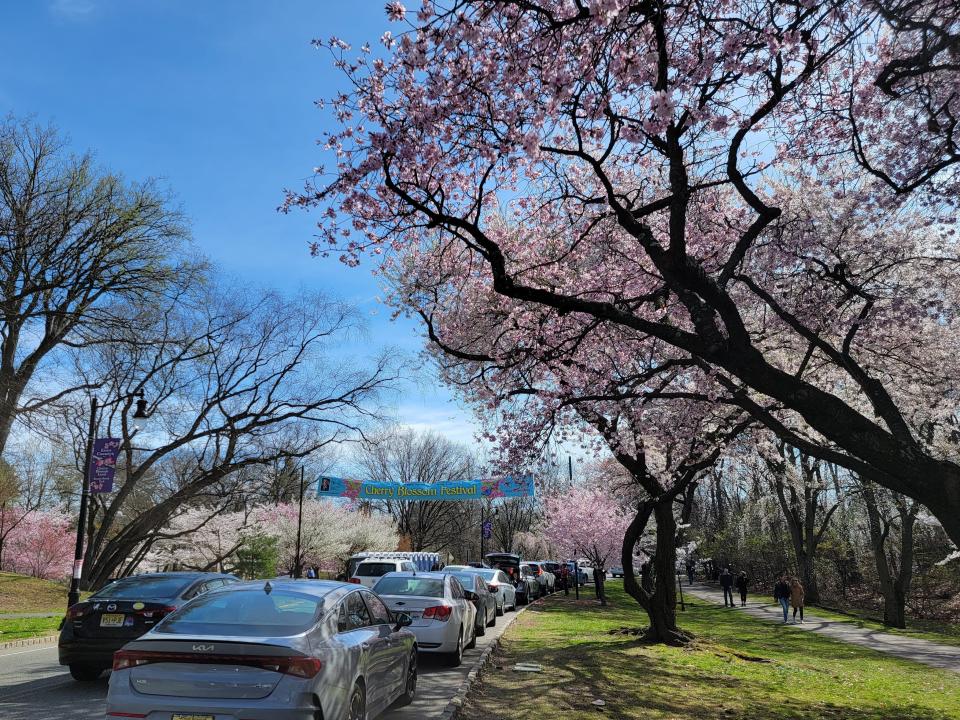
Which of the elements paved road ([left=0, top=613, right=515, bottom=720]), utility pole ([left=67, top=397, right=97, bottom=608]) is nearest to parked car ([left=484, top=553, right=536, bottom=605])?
utility pole ([left=67, top=397, right=97, bottom=608])

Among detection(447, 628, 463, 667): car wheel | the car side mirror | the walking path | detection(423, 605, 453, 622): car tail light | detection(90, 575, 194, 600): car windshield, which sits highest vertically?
detection(90, 575, 194, 600): car windshield

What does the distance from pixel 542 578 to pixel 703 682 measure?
25.6 m

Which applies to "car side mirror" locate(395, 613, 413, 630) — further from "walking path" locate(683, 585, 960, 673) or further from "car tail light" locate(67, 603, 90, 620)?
"walking path" locate(683, 585, 960, 673)

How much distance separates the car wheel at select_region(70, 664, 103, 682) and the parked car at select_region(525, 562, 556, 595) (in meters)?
26.7

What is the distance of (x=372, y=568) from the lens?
2108cm

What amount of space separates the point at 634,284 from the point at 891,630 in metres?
16.4

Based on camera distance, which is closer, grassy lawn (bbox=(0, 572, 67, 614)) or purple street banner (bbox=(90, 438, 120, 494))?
purple street banner (bbox=(90, 438, 120, 494))

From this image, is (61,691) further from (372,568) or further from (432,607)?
(372,568)

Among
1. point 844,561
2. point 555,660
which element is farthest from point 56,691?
point 844,561

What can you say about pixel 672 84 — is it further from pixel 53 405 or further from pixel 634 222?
pixel 53 405

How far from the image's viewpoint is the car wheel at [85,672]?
27.8ft

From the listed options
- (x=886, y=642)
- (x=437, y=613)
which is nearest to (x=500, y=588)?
(x=886, y=642)

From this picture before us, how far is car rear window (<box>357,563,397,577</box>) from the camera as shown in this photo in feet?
68.5

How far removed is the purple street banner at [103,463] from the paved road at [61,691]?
7.45 meters
